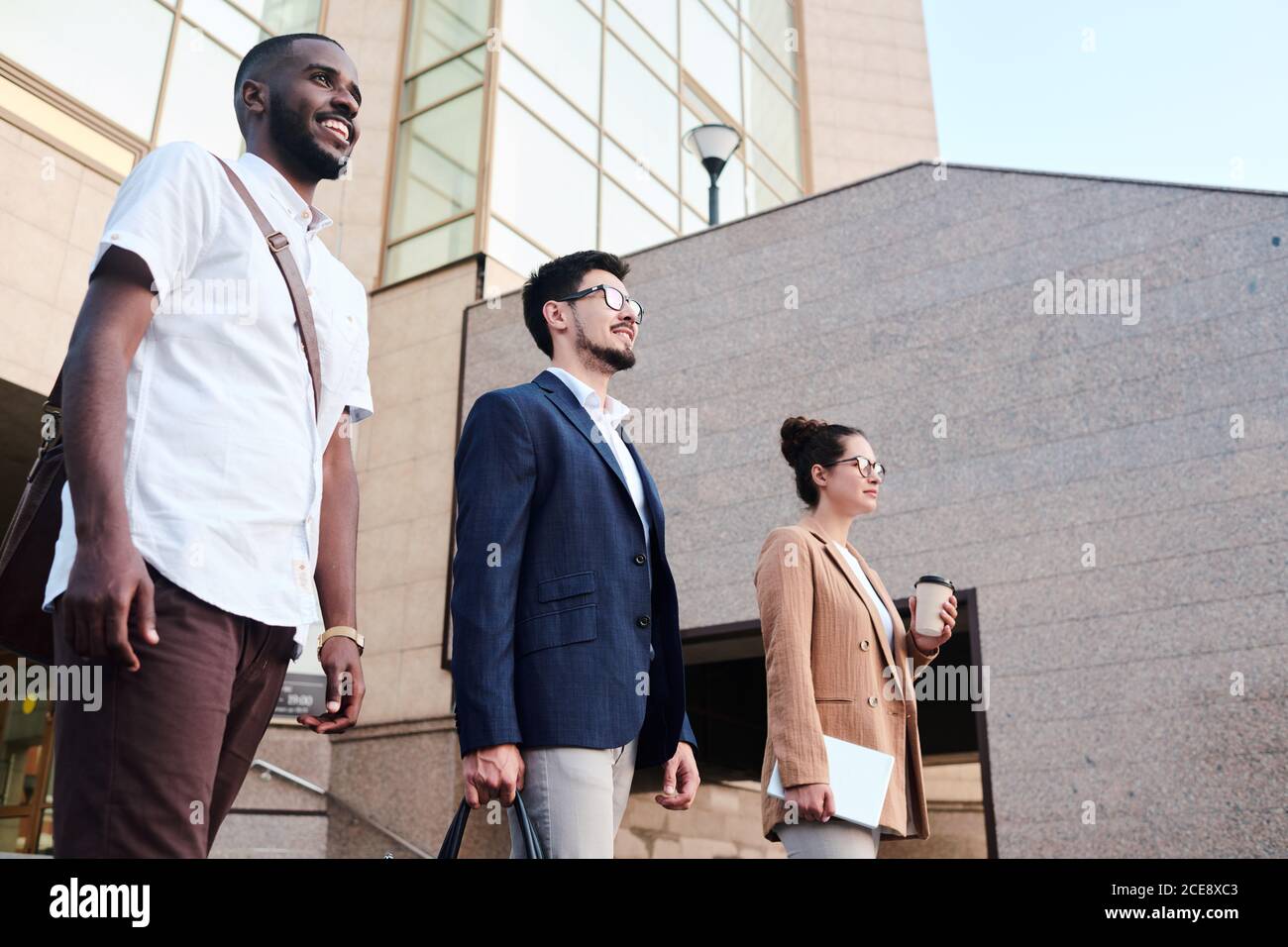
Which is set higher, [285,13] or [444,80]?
[285,13]

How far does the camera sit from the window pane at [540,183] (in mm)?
12133

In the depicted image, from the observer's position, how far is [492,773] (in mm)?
2395

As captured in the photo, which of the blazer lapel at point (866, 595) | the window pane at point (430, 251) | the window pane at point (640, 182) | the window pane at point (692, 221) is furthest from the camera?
the window pane at point (692, 221)

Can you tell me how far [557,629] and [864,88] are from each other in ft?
56.5

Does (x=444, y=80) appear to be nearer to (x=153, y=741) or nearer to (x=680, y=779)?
(x=680, y=779)

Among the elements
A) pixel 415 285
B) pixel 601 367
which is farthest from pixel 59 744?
pixel 415 285

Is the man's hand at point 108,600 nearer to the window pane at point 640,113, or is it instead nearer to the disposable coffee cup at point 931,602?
the disposable coffee cup at point 931,602

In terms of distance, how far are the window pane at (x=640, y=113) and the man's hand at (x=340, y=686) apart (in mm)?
12255

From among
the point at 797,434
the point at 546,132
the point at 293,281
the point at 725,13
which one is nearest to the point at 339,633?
the point at 293,281

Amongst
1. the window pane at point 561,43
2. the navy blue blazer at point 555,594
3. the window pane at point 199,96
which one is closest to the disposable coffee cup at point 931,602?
the navy blue blazer at point 555,594

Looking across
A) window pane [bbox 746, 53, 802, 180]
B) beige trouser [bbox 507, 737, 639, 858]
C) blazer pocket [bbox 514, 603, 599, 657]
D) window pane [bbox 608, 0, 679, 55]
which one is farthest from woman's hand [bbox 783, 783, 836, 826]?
window pane [bbox 746, 53, 802, 180]

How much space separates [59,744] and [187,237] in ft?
2.89
